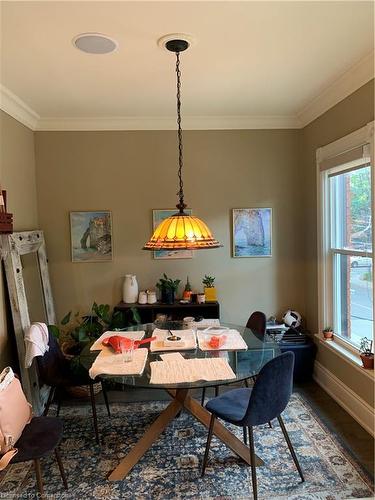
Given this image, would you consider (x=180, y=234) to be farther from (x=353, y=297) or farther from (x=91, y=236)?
(x=91, y=236)

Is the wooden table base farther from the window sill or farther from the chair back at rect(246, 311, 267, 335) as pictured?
the window sill

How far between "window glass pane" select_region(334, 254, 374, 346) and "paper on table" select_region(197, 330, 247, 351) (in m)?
1.02

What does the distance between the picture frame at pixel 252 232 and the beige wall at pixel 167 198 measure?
7cm

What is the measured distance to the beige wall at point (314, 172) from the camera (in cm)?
281

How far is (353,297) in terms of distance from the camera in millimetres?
3234

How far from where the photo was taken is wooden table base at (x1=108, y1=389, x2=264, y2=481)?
7.93 ft

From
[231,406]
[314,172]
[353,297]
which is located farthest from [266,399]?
[314,172]

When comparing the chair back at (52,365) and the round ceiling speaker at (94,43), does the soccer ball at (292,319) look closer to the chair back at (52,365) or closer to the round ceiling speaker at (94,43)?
the chair back at (52,365)

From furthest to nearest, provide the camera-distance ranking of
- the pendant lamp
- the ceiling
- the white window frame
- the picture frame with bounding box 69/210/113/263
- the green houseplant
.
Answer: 1. the picture frame with bounding box 69/210/113/263
2. the green houseplant
3. the white window frame
4. the pendant lamp
5. the ceiling

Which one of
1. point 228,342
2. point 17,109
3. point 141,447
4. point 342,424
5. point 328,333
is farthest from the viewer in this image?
point 328,333

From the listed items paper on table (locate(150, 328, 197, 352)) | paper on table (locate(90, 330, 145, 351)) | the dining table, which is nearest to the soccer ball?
the dining table

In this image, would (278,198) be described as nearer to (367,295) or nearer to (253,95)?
(253,95)

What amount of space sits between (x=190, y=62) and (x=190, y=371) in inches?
76.5

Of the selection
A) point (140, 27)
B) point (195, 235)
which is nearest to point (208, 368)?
point (195, 235)
